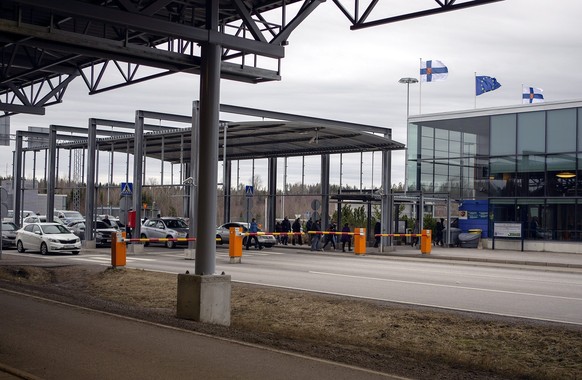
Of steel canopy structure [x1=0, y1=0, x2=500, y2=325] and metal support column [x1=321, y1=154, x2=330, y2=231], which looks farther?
metal support column [x1=321, y1=154, x2=330, y2=231]

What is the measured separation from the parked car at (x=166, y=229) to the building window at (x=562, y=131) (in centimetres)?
2027

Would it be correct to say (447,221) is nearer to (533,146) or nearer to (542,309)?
(533,146)

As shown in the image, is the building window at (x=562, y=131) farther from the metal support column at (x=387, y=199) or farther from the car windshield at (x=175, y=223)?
the car windshield at (x=175, y=223)

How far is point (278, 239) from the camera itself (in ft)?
148

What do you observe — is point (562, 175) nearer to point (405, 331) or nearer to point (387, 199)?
point (387, 199)

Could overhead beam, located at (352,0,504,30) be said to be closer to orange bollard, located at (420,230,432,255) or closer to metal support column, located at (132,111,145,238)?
metal support column, located at (132,111,145,238)

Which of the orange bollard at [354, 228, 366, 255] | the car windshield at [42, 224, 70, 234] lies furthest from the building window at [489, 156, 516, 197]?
the car windshield at [42, 224, 70, 234]

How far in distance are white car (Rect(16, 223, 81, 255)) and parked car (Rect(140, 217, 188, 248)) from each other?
21.7 ft

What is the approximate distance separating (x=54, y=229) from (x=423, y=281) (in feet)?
60.3

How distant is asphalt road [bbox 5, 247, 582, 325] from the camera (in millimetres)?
15859

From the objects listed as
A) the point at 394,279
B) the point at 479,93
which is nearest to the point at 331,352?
the point at 394,279

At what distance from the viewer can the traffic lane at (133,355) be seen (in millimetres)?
8234

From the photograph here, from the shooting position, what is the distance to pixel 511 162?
139ft

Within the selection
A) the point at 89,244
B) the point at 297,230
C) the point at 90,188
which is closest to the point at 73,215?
the point at 90,188
